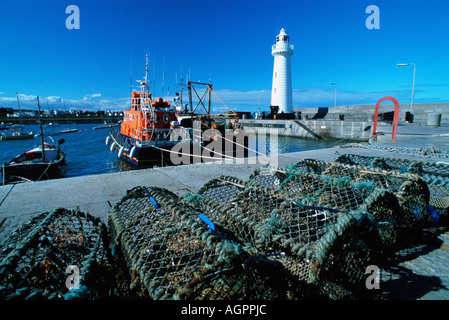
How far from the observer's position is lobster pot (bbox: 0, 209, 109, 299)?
1.18 meters

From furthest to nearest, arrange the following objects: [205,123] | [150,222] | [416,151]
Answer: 1. [205,123]
2. [416,151]
3. [150,222]

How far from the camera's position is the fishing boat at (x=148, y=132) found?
13211 millimetres

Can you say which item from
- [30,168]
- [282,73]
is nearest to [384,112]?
[282,73]

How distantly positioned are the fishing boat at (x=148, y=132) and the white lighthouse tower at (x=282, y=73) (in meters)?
25.7

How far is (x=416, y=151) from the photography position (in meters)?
6.07

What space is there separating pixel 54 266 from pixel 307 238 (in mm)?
1713

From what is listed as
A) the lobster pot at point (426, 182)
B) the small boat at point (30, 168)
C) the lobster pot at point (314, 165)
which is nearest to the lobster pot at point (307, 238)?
the lobster pot at point (426, 182)

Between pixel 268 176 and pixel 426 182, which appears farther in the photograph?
pixel 268 176

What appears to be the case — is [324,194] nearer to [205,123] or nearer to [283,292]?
[283,292]

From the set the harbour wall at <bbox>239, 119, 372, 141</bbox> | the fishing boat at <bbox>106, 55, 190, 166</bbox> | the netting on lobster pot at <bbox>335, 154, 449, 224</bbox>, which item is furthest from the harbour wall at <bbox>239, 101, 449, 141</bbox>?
the netting on lobster pot at <bbox>335, 154, 449, 224</bbox>

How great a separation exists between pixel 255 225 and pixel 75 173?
17793 mm

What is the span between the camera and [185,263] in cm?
140

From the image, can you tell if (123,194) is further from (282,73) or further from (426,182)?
(282,73)
